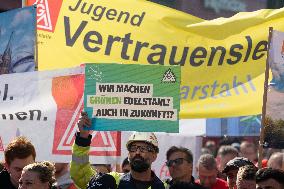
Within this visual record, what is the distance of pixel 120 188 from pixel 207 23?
253 centimetres

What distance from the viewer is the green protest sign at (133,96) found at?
21.1 ft

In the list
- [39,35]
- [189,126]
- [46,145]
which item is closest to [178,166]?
[46,145]

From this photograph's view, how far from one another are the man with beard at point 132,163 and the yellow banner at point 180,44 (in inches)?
65.0

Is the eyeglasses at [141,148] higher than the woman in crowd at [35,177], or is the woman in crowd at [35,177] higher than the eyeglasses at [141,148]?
the eyeglasses at [141,148]

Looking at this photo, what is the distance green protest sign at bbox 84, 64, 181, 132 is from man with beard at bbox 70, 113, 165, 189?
26 centimetres

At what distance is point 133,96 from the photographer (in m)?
6.54

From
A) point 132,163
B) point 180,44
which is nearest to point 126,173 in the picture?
point 132,163

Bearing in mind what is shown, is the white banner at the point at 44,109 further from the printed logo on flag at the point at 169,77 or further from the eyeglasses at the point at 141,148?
the eyeglasses at the point at 141,148

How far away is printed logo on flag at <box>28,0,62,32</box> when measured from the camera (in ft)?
26.1

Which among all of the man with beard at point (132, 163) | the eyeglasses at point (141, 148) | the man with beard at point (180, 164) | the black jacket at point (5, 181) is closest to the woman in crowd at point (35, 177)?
the man with beard at point (132, 163)

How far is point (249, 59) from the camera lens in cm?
780

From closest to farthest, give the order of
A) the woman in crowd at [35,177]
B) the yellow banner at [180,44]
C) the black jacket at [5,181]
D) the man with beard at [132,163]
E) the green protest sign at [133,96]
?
the woman in crowd at [35,177] < the man with beard at [132,163] < the black jacket at [5,181] < the green protest sign at [133,96] < the yellow banner at [180,44]

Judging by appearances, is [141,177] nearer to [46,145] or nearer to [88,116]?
[88,116]

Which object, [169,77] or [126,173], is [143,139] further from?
[169,77]
